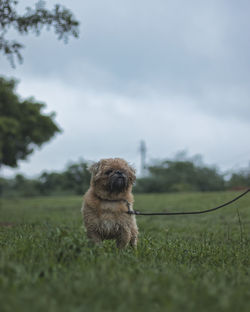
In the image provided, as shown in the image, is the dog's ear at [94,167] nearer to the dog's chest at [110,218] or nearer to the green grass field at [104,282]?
the dog's chest at [110,218]

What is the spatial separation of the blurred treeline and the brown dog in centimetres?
3718

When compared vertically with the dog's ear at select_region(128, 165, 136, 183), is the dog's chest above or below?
below

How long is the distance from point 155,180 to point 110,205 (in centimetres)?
4490

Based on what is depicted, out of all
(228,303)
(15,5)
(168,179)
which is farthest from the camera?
(168,179)

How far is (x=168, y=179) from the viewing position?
5019 centimetres

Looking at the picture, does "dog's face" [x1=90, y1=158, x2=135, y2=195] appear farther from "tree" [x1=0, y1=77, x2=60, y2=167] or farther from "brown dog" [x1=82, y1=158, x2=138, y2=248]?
"tree" [x1=0, y1=77, x2=60, y2=167]

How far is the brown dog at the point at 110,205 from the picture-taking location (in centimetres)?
521

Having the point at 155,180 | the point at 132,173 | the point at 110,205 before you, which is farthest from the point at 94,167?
the point at 155,180

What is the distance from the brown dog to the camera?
5207mm

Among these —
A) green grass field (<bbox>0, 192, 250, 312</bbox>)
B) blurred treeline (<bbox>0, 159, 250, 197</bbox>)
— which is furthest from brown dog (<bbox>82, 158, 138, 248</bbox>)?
blurred treeline (<bbox>0, 159, 250, 197</bbox>)

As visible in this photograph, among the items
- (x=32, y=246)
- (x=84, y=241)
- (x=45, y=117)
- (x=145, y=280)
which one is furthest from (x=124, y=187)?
(x=45, y=117)

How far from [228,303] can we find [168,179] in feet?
157

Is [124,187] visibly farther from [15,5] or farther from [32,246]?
[15,5]

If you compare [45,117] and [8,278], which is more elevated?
[45,117]
